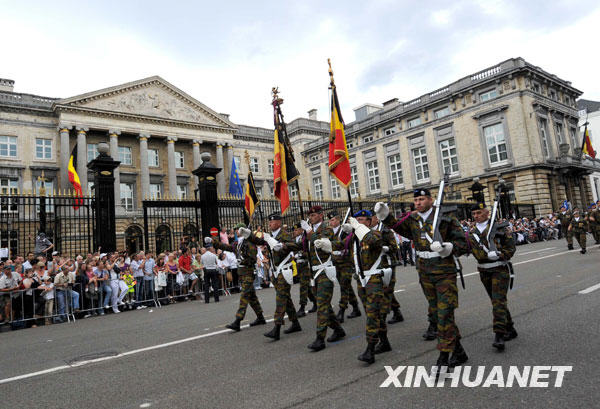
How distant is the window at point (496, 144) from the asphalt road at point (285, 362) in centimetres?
2881

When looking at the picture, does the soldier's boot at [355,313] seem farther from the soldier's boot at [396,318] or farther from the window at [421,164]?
the window at [421,164]

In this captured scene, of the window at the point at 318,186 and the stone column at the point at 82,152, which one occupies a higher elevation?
the stone column at the point at 82,152

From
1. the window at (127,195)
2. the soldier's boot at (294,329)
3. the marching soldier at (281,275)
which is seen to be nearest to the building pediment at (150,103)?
the window at (127,195)

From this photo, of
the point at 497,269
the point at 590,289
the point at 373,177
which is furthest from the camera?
the point at 373,177

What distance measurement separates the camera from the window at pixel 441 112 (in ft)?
122

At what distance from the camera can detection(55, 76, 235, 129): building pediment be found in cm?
3703

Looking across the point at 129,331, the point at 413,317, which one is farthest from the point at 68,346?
the point at 413,317

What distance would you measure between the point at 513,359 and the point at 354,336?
89.7 inches

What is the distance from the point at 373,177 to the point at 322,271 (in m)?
39.9

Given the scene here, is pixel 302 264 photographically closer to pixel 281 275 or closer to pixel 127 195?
pixel 281 275

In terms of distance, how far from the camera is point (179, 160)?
43.9 m

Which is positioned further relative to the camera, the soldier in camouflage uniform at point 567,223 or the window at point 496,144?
the window at point 496,144

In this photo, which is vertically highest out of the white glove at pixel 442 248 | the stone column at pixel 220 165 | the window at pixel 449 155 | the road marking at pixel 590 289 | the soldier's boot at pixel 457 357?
the stone column at pixel 220 165

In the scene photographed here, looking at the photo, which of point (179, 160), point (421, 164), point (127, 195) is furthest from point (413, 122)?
point (127, 195)
